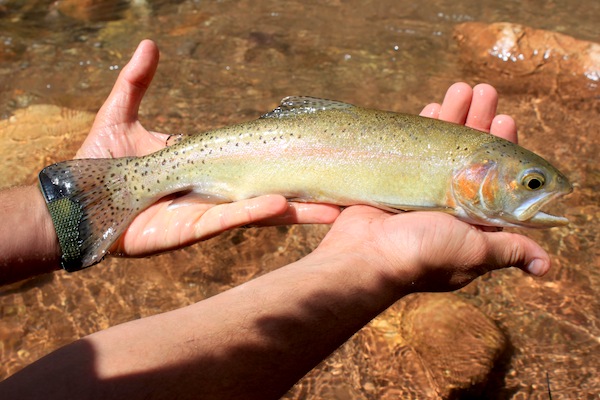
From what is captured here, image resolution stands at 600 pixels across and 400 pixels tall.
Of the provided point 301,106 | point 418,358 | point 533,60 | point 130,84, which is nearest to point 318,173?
point 301,106

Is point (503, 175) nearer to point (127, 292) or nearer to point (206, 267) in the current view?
point (206, 267)

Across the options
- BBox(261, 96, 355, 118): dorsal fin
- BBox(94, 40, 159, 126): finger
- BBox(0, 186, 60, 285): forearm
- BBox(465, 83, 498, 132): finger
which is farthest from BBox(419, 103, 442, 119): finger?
BBox(0, 186, 60, 285): forearm

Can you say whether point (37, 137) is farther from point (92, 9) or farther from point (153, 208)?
point (92, 9)

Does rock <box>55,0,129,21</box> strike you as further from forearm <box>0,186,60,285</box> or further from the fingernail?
the fingernail

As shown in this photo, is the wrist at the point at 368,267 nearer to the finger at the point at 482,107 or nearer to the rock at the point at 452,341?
the rock at the point at 452,341

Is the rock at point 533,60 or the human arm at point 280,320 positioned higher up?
the rock at point 533,60

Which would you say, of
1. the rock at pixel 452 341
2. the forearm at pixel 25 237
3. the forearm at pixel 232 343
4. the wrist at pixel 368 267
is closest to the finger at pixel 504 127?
the rock at pixel 452 341
